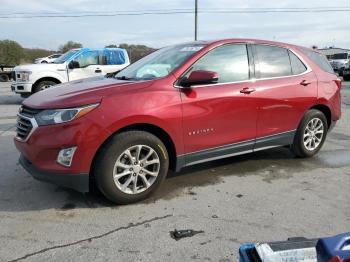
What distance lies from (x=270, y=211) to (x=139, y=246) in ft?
4.64

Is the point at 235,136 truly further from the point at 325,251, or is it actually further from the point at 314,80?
the point at 325,251

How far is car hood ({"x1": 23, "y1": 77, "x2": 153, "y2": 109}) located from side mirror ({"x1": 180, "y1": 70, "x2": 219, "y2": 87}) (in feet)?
1.29

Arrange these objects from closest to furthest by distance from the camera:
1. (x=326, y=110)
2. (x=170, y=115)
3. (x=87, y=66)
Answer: (x=170, y=115) < (x=326, y=110) < (x=87, y=66)

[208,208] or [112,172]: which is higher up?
[112,172]

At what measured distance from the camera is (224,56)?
15.2ft

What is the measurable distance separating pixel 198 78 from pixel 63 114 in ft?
4.71

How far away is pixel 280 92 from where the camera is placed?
16.4ft

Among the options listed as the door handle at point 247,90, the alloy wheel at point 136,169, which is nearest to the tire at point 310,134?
the door handle at point 247,90

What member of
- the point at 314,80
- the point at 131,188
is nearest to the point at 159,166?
the point at 131,188

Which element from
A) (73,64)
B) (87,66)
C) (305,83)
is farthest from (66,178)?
(87,66)

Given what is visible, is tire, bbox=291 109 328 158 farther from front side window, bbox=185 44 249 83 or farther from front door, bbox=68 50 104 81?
front door, bbox=68 50 104 81

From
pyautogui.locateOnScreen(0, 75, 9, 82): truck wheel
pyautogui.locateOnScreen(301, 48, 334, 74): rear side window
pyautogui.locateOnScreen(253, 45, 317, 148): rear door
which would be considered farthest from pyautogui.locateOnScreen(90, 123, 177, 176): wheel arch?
pyautogui.locateOnScreen(0, 75, 9, 82): truck wheel

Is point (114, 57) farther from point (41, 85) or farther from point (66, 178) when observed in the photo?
point (66, 178)

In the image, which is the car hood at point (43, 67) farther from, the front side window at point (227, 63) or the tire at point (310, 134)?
the tire at point (310, 134)
